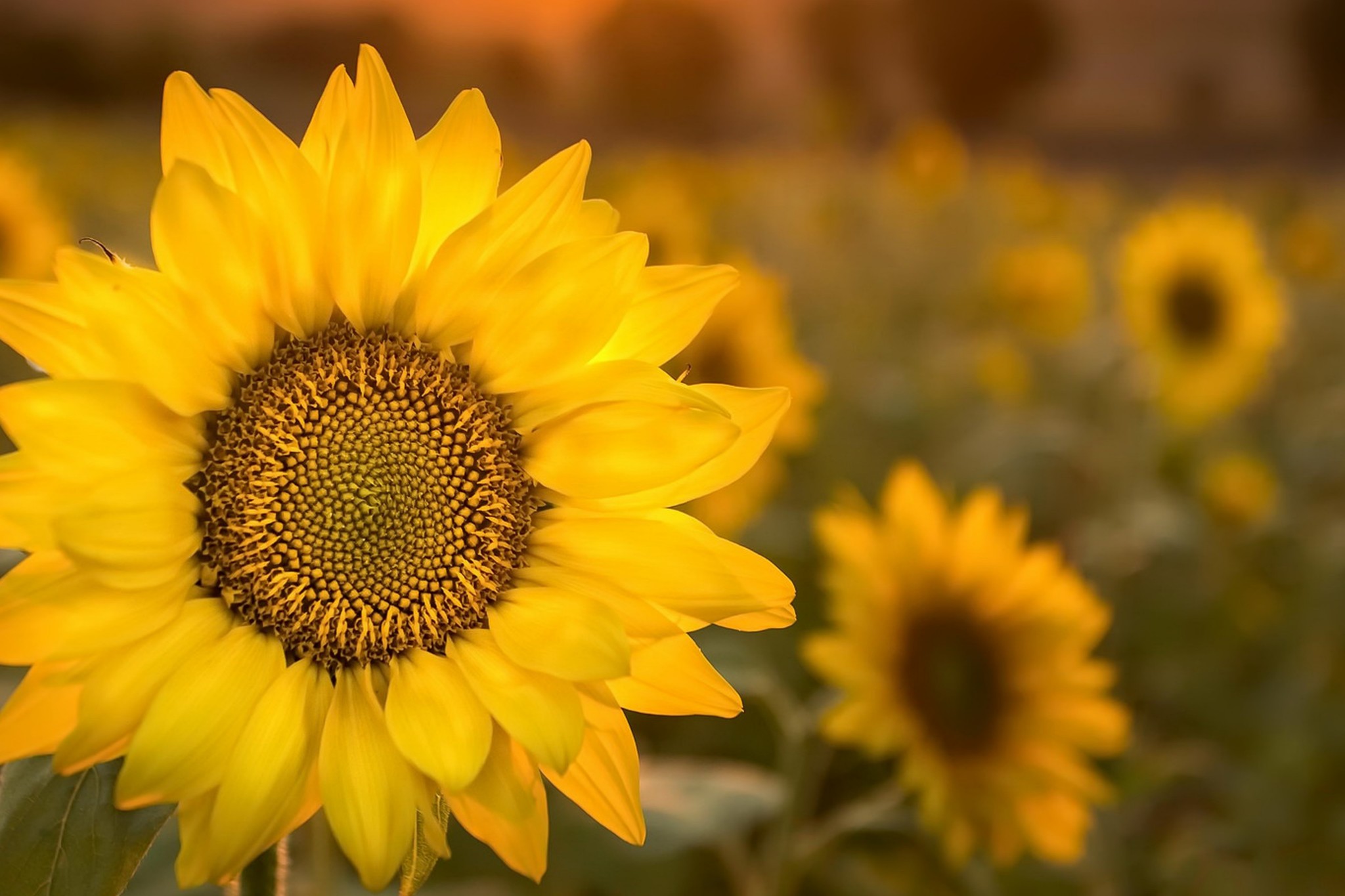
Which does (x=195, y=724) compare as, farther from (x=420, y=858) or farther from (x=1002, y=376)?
→ (x=1002, y=376)

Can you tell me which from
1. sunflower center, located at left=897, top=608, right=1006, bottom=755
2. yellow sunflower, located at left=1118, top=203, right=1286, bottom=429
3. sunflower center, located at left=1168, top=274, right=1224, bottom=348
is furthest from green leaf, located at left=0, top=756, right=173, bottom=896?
sunflower center, located at left=1168, top=274, right=1224, bottom=348

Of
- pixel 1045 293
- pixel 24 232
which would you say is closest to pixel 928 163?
pixel 1045 293

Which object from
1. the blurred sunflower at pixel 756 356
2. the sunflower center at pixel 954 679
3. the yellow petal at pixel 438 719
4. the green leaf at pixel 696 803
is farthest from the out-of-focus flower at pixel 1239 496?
the yellow petal at pixel 438 719

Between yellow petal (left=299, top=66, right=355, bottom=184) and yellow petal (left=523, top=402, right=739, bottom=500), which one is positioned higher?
yellow petal (left=299, top=66, right=355, bottom=184)

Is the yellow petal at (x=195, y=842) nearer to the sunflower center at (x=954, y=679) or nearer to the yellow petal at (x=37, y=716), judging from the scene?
the yellow petal at (x=37, y=716)

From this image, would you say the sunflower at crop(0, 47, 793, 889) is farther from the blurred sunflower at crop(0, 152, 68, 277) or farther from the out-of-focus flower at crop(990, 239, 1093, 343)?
the out-of-focus flower at crop(990, 239, 1093, 343)

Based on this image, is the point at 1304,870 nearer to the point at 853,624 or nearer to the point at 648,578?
the point at 853,624

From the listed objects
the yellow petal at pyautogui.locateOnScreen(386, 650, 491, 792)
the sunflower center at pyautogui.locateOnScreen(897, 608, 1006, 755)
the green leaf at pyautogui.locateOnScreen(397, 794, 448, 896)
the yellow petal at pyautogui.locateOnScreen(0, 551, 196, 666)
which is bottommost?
the sunflower center at pyautogui.locateOnScreen(897, 608, 1006, 755)
